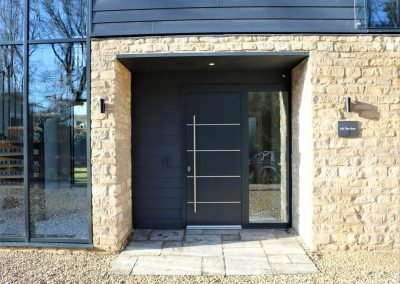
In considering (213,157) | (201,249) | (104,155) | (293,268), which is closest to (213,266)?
(201,249)

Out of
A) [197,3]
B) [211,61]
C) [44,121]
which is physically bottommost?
[44,121]

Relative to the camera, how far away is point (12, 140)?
4918mm

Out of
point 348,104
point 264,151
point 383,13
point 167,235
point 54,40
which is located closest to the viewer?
point 348,104

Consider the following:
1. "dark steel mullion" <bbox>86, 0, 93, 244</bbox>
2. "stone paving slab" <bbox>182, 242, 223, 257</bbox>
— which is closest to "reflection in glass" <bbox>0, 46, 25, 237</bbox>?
"dark steel mullion" <bbox>86, 0, 93, 244</bbox>

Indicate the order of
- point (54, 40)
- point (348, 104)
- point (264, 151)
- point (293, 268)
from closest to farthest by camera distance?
point (293, 268) < point (348, 104) < point (54, 40) < point (264, 151)

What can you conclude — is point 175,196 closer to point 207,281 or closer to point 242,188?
point 242,188

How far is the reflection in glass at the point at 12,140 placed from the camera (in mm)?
4883

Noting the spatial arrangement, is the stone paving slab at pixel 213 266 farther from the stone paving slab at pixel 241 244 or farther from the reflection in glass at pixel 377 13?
the reflection in glass at pixel 377 13

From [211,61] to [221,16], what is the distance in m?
0.62

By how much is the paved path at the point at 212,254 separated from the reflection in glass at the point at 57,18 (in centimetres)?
307

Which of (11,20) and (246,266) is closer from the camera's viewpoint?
(246,266)

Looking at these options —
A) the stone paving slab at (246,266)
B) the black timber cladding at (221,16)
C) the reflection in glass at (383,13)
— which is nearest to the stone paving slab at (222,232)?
the stone paving slab at (246,266)

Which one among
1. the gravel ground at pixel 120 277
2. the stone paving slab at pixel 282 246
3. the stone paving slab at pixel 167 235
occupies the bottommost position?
the gravel ground at pixel 120 277

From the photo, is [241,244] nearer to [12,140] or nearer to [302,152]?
[302,152]
